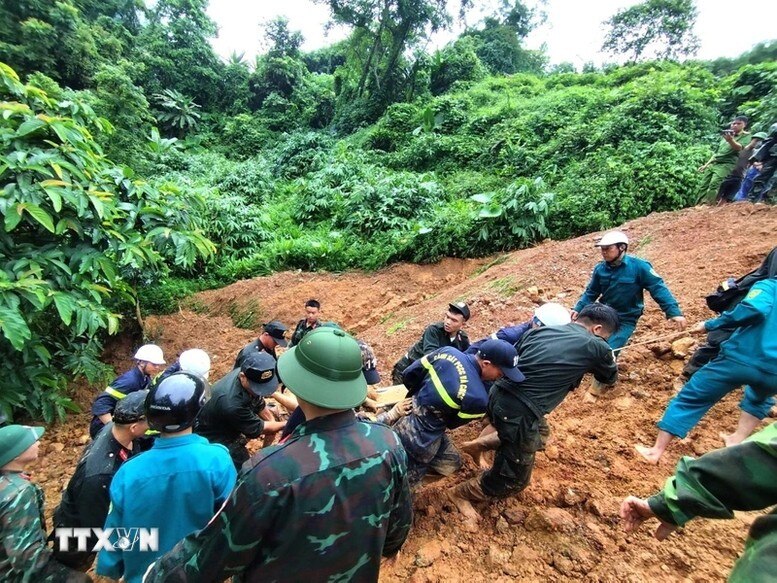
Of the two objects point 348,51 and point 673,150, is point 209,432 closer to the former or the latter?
point 673,150

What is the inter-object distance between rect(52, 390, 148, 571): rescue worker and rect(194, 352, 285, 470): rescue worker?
473mm

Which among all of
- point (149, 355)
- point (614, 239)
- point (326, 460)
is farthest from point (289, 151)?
point (326, 460)

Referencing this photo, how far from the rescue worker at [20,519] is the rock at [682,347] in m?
4.65

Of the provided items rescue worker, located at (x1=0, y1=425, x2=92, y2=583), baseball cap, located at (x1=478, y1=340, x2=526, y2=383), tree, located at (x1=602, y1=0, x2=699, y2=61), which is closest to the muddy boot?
baseball cap, located at (x1=478, y1=340, x2=526, y2=383)

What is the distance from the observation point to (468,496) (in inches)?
112

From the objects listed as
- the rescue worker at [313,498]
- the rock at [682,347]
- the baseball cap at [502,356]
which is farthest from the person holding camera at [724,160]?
the rescue worker at [313,498]

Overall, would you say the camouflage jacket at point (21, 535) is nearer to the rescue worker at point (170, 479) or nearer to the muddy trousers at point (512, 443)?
the rescue worker at point (170, 479)

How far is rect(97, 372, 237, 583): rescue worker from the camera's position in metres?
1.63

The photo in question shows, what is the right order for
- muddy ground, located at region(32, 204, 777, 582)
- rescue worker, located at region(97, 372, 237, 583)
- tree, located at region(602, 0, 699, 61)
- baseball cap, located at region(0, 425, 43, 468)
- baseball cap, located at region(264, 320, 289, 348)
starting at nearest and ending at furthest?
rescue worker, located at region(97, 372, 237, 583)
baseball cap, located at region(0, 425, 43, 468)
muddy ground, located at region(32, 204, 777, 582)
baseball cap, located at region(264, 320, 289, 348)
tree, located at region(602, 0, 699, 61)

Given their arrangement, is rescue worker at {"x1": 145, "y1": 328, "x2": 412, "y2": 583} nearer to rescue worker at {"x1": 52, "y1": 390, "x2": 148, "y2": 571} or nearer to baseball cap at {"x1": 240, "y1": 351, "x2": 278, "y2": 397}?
rescue worker at {"x1": 52, "y1": 390, "x2": 148, "y2": 571}

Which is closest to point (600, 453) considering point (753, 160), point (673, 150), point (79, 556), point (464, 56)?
point (79, 556)

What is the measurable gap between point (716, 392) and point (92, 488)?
3.60 metres

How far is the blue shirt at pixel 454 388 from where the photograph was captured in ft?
7.89

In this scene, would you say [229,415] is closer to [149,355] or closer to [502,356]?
[149,355]
